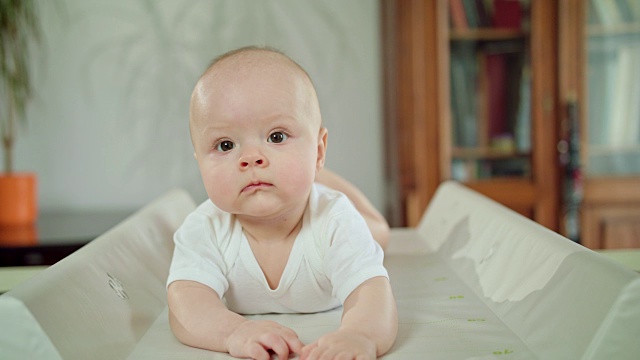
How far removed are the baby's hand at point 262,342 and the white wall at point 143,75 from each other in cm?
174

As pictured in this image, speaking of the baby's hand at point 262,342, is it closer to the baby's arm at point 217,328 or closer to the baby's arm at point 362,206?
the baby's arm at point 217,328

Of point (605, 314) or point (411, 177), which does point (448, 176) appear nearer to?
point (411, 177)

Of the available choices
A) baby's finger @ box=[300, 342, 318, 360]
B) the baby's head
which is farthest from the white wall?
baby's finger @ box=[300, 342, 318, 360]

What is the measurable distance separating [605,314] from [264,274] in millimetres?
537

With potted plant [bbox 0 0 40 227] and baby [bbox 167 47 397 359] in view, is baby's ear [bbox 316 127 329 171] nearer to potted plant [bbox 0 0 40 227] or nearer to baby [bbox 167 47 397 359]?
baby [bbox 167 47 397 359]

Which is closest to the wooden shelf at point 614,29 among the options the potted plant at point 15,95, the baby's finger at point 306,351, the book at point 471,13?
the book at point 471,13

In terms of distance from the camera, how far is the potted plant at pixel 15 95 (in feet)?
7.38

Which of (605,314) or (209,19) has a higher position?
(209,19)

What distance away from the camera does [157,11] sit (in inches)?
100.0

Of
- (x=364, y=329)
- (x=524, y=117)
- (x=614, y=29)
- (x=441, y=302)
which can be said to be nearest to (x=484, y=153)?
(x=524, y=117)

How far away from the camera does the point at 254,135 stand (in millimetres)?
993

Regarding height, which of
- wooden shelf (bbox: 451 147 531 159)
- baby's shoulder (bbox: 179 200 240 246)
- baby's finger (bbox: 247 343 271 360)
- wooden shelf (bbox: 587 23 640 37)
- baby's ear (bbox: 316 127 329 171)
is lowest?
baby's finger (bbox: 247 343 271 360)

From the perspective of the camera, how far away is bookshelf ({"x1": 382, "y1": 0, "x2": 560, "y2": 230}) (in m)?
2.41

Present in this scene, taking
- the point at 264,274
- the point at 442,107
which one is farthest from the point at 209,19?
the point at 264,274
